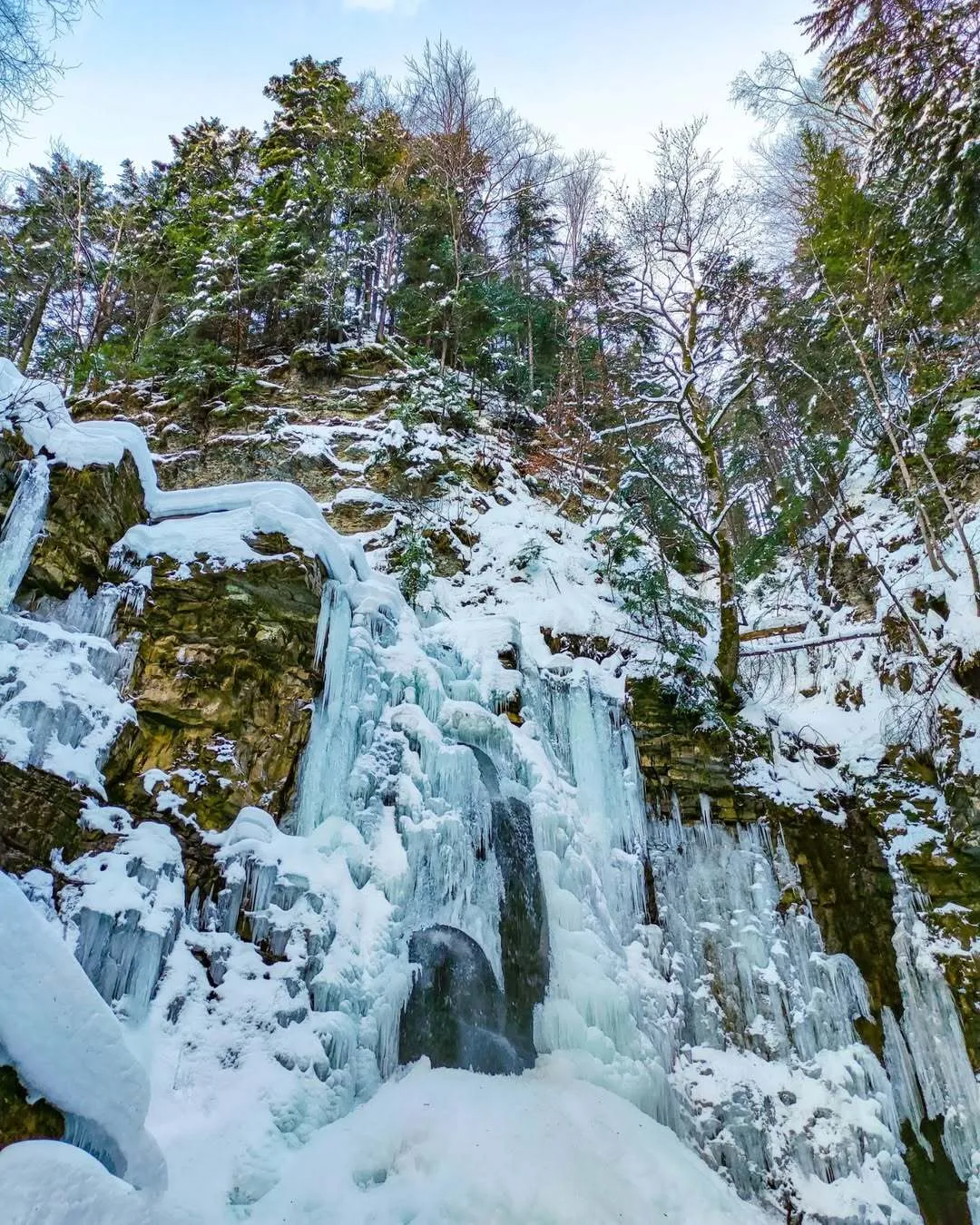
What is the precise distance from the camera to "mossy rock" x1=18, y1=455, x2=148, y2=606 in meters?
4.46

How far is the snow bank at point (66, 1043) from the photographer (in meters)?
2.30

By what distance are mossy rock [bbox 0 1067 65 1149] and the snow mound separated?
1541 millimetres

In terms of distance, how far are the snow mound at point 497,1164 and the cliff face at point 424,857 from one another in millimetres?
181

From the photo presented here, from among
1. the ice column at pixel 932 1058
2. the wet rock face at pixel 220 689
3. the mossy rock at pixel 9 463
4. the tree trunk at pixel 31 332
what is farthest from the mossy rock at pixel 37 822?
the tree trunk at pixel 31 332

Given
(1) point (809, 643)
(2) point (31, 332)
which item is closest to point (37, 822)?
(1) point (809, 643)

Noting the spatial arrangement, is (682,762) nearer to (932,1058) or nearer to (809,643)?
(809,643)

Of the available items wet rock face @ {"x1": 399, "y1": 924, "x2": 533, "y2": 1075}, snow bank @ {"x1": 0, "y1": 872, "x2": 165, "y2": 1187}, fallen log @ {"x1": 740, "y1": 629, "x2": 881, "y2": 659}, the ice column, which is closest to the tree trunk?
snow bank @ {"x1": 0, "y1": 872, "x2": 165, "y2": 1187}

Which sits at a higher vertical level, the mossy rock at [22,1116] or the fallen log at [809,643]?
the fallen log at [809,643]

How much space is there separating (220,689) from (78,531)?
1580mm

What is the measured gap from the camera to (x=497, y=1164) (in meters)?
3.71

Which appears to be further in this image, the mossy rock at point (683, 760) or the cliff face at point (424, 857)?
the mossy rock at point (683, 760)

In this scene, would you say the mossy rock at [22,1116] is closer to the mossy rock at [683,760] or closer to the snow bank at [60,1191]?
the snow bank at [60,1191]


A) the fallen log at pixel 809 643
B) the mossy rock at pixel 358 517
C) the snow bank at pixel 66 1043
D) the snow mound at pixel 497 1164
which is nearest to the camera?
the snow bank at pixel 66 1043

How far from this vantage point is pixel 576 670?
21.7 ft
